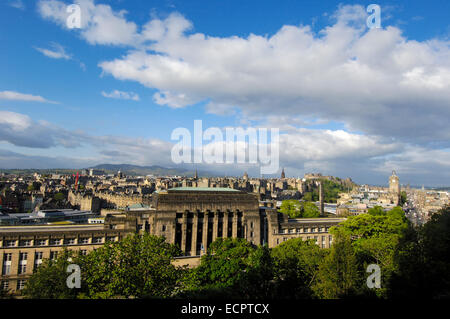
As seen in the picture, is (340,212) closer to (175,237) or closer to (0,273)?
A: (175,237)

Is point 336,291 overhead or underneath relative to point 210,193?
underneath

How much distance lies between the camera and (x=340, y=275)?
33500 mm

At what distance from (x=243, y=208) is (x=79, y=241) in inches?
1396

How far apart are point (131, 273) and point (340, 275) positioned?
24.4m

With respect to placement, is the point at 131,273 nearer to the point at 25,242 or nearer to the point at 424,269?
the point at 25,242

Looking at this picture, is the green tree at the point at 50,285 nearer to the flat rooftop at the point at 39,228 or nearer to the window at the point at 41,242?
the window at the point at 41,242

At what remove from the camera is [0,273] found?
4638 cm

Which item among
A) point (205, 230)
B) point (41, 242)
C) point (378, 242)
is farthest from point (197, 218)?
point (378, 242)

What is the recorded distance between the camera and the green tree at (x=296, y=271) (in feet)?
116

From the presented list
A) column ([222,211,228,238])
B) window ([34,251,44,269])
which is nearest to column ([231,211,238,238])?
column ([222,211,228,238])

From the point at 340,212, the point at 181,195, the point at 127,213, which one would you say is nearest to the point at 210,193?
the point at 181,195
